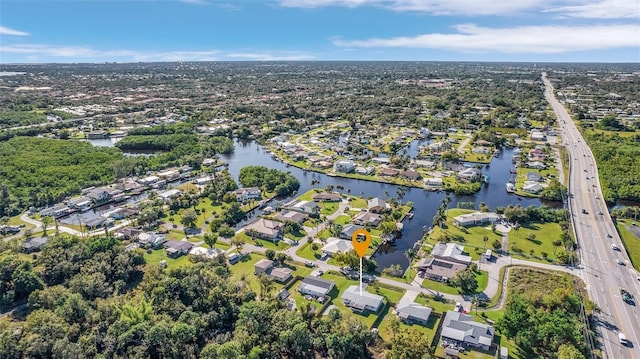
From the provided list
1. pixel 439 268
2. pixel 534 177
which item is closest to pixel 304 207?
pixel 439 268

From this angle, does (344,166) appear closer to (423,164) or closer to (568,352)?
(423,164)

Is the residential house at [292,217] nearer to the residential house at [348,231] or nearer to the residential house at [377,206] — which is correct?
the residential house at [348,231]

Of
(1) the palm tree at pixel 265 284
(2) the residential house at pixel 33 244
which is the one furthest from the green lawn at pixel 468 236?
(2) the residential house at pixel 33 244

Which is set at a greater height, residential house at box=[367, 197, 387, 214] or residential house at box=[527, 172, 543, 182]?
residential house at box=[527, 172, 543, 182]

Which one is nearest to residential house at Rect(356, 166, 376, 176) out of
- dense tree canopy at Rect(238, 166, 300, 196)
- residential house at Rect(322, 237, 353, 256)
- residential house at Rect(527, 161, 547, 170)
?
dense tree canopy at Rect(238, 166, 300, 196)

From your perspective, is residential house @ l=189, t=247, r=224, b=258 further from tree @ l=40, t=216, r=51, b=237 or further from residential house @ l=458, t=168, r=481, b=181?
residential house @ l=458, t=168, r=481, b=181
